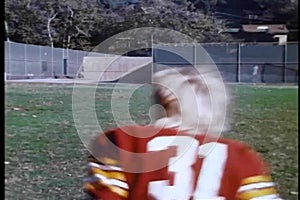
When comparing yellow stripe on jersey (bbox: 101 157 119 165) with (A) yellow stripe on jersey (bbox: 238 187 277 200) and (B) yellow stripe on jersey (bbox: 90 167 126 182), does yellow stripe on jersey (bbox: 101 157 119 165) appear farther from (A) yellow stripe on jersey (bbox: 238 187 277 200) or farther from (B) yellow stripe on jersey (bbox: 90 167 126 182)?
(A) yellow stripe on jersey (bbox: 238 187 277 200)

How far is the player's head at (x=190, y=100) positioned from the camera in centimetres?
62

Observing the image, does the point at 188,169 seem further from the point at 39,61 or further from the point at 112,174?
the point at 39,61

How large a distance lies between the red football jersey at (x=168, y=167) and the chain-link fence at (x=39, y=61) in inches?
10.7

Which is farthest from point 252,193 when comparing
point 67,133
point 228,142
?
point 67,133

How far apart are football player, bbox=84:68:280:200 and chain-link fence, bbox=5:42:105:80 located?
10.2 inches

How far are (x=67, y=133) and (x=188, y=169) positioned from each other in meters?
0.61

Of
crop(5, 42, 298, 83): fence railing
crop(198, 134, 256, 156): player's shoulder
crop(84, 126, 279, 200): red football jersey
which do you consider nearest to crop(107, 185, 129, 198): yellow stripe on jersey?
crop(84, 126, 279, 200): red football jersey

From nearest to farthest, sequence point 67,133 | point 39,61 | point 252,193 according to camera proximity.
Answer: point 252,193
point 39,61
point 67,133

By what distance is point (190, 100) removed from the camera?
63 cm

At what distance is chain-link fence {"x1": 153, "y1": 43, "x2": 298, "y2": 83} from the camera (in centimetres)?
83

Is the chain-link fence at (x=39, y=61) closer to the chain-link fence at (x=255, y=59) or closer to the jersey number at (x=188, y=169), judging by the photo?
the chain-link fence at (x=255, y=59)
